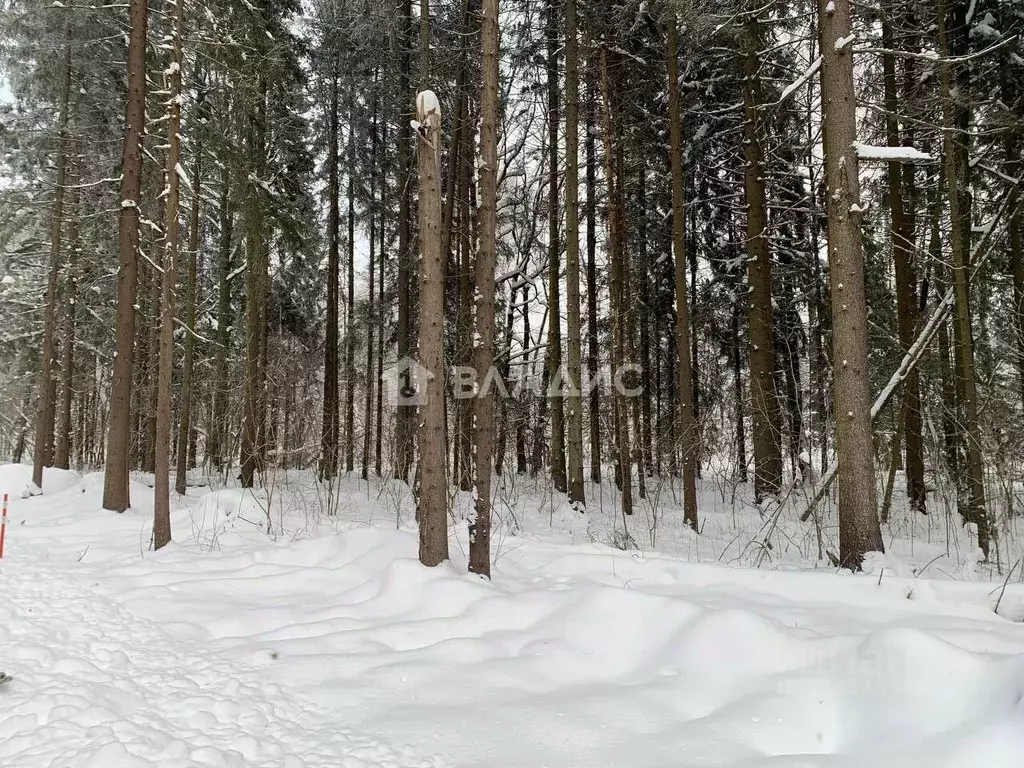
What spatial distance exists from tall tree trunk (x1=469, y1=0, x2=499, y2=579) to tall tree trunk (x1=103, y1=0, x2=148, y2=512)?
7.16 m

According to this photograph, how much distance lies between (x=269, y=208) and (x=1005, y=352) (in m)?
14.5

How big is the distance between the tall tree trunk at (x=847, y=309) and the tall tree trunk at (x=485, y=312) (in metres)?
3.11

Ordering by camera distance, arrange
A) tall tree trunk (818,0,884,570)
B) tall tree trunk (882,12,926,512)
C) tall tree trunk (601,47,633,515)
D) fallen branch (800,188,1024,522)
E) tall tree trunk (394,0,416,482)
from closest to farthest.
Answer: tall tree trunk (818,0,884,570)
fallen branch (800,188,1024,522)
tall tree trunk (882,12,926,512)
tall tree trunk (601,47,633,515)
tall tree trunk (394,0,416,482)

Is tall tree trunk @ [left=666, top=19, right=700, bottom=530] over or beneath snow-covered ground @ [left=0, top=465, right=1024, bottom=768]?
over

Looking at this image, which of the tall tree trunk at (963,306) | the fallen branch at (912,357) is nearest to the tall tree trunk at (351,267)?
the fallen branch at (912,357)

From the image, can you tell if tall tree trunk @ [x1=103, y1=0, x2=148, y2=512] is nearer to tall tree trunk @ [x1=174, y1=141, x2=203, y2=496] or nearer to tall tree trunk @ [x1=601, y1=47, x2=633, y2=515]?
tall tree trunk @ [x1=174, y1=141, x2=203, y2=496]

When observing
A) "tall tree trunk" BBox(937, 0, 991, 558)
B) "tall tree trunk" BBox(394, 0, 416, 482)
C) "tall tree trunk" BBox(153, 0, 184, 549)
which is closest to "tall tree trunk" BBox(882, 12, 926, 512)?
"tall tree trunk" BBox(937, 0, 991, 558)

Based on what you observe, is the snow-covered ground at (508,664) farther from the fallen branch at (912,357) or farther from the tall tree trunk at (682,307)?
the tall tree trunk at (682,307)

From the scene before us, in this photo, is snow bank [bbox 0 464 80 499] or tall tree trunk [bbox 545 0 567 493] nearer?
snow bank [bbox 0 464 80 499]

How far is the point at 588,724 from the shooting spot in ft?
9.12

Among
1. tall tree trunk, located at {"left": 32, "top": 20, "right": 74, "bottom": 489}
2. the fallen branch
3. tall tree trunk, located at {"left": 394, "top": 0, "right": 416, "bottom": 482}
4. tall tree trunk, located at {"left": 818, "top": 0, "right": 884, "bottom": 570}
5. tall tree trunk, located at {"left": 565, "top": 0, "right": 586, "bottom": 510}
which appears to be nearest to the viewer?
tall tree trunk, located at {"left": 818, "top": 0, "right": 884, "bottom": 570}

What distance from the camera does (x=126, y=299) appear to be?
31.0 feet

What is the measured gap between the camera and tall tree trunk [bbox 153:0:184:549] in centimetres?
703

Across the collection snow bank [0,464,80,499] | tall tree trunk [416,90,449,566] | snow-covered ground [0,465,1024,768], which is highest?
tall tree trunk [416,90,449,566]
